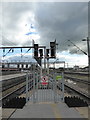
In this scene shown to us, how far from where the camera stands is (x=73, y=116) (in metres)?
6.58

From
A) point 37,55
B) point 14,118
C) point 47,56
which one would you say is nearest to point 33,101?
point 14,118

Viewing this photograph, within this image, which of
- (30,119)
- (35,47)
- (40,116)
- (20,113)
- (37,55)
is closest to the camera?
(30,119)

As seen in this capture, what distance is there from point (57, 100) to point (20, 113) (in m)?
3.43

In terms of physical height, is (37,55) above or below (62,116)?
above

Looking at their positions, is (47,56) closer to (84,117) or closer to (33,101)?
(33,101)

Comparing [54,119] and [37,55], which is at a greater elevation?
[37,55]

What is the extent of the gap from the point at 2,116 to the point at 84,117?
11.0 ft

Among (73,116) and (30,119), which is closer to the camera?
(30,119)

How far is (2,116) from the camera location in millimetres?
6676

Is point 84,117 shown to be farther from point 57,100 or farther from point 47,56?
point 47,56

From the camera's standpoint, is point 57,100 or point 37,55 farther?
point 37,55

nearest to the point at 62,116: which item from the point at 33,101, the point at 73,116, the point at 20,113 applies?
the point at 73,116

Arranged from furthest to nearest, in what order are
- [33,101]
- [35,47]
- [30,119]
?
[35,47] → [33,101] → [30,119]

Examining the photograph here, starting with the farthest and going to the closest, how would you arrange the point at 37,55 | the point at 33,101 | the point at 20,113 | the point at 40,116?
the point at 37,55 → the point at 33,101 → the point at 20,113 → the point at 40,116
